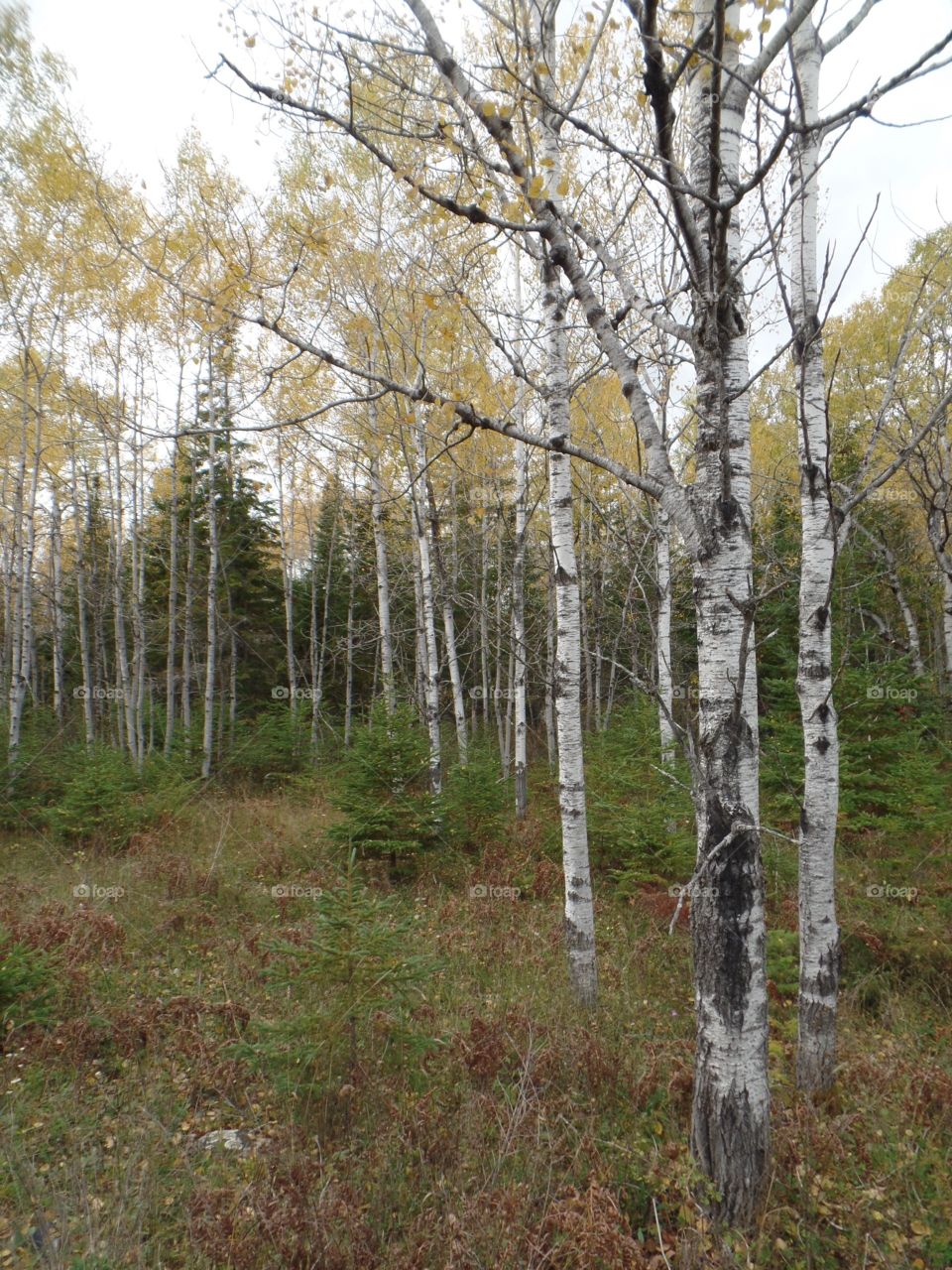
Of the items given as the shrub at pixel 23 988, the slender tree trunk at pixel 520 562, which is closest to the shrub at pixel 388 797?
the slender tree trunk at pixel 520 562

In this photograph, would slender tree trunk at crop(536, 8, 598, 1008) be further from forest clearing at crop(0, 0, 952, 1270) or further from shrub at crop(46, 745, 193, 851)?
shrub at crop(46, 745, 193, 851)

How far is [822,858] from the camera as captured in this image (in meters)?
3.72

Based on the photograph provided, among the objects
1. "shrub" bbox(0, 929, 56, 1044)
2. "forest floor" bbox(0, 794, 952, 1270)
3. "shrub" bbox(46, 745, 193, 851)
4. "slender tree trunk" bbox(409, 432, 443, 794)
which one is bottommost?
"forest floor" bbox(0, 794, 952, 1270)

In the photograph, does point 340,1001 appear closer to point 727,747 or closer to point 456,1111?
point 456,1111

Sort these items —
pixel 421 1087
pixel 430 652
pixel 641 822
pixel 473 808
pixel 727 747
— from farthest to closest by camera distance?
pixel 430 652
pixel 473 808
pixel 641 822
pixel 421 1087
pixel 727 747

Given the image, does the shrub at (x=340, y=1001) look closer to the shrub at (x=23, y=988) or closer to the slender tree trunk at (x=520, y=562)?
the shrub at (x=23, y=988)

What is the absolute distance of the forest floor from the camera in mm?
2602

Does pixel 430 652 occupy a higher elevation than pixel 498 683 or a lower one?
higher


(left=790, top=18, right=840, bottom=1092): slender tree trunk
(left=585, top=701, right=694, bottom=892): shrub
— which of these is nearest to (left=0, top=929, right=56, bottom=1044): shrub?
(left=790, top=18, right=840, bottom=1092): slender tree trunk

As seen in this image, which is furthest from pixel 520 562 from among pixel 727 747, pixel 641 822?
pixel 727 747

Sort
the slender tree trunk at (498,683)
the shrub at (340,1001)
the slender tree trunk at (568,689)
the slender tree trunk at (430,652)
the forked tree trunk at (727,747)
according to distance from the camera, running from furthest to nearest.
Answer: the slender tree trunk at (498,683), the slender tree trunk at (430,652), the slender tree trunk at (568,689), the shrub at (340,1001), the forked tree trunk at (727,747)

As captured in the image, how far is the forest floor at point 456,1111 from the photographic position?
2602 millimetres

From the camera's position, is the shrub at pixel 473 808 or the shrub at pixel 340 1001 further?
the shrub at pixel 473 808

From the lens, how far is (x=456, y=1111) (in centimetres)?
347
